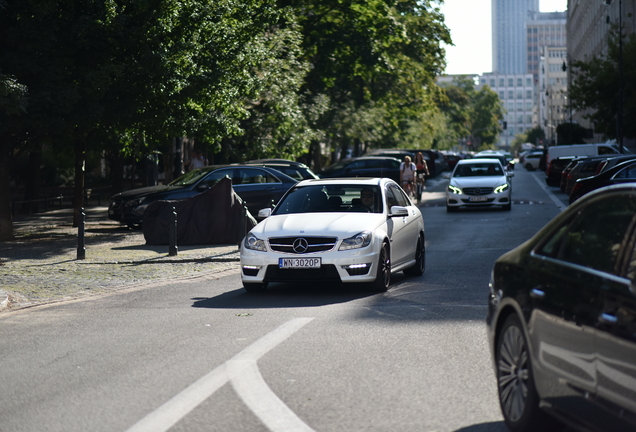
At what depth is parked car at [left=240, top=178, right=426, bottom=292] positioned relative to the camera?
36.4 feet

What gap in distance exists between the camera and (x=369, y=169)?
1548 inches

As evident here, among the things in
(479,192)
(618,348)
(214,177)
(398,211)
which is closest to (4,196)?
(214,177)

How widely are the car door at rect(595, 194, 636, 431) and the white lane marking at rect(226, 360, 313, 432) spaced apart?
5.84ft

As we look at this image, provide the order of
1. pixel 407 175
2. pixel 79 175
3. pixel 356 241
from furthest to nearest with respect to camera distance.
→ pixel 407 175 < pixel 79 175 < pixel 356 241

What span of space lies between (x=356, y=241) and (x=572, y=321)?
22.2 feet

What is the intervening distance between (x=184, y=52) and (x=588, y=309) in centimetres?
1727

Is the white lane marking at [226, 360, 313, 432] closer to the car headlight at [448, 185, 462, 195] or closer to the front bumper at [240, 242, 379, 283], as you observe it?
the front bumper at [240, 242, 379, 283]

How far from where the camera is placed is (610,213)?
15.0 feet

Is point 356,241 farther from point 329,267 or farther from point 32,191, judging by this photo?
point 32,191

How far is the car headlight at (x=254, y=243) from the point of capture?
1137 cm

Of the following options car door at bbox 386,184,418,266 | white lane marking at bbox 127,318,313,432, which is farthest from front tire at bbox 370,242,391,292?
white lane marking at bbox 127,318,313,432

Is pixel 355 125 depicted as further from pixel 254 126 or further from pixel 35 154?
pixel 35 154

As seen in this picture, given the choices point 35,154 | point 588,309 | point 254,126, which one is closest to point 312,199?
point 588,309

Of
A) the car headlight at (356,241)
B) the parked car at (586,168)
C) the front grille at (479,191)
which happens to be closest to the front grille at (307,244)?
the car headlight at (356,241)
